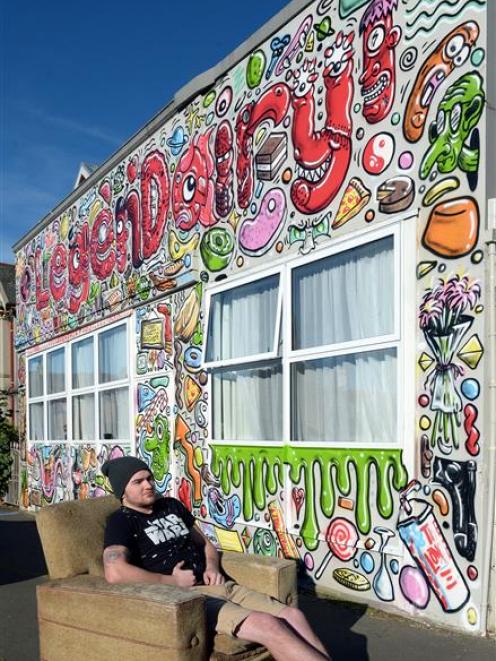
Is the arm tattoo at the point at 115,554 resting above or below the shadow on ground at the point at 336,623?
above

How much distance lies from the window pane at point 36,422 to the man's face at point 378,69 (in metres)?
9.29

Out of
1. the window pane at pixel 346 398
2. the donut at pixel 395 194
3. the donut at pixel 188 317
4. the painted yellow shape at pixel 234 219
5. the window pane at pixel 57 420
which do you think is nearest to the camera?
the donut at pixel 395 194

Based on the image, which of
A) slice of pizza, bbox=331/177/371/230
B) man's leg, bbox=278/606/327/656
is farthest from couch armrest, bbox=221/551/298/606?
slice of pizza, bbox=331/177/371/230

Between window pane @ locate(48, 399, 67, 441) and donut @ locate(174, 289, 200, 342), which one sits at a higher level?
donut @ locate(174, 289, 200, 342)

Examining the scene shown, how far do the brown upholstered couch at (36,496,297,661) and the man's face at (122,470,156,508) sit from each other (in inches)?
15.5

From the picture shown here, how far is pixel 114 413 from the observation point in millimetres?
10266

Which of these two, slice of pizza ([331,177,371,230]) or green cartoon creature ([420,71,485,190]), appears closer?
green cartoon creature ([420,71,485,190])

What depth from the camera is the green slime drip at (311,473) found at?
17.9 ft

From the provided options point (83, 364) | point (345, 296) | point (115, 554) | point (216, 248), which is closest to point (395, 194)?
point (345, 296)

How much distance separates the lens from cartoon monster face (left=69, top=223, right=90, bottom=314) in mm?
11234

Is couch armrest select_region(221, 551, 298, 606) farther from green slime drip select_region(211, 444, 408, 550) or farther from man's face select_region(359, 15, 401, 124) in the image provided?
man's face select_region(359, 15, 401, 124)

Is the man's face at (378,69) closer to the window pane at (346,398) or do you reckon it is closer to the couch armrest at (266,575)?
the window pane at (346,398)

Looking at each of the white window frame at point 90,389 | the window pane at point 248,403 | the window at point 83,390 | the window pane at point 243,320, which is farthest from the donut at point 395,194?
the window at point 83,390

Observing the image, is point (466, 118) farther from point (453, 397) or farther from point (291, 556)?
point (291, 556)
